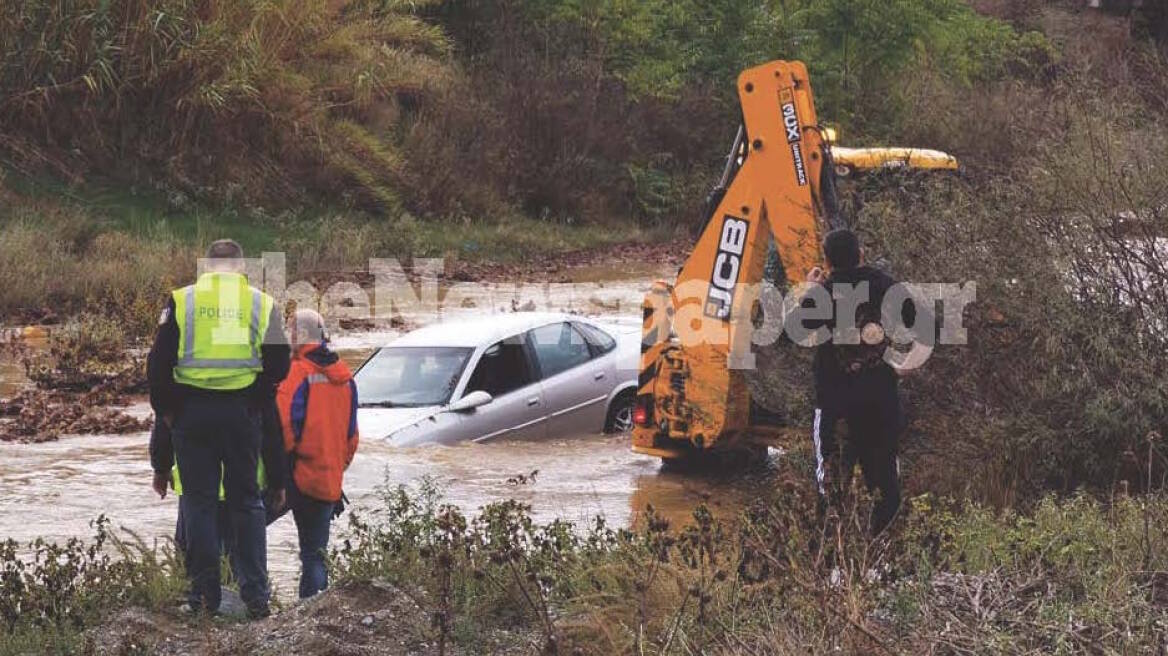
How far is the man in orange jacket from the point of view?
8.53m

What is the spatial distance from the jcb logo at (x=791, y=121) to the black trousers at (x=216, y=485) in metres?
5.09

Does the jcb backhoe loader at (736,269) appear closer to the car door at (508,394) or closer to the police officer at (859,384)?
the car door at (508,394)

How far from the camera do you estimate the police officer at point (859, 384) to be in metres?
Answer: 8.62

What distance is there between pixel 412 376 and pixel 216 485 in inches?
227

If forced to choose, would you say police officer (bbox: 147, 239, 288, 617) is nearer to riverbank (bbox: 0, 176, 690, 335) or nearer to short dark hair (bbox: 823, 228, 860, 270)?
short dark hair (bbox: 823, 228, 860, 270)

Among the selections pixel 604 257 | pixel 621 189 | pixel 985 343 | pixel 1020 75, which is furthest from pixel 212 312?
pixel 1020 75

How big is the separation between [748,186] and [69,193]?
17.3 m

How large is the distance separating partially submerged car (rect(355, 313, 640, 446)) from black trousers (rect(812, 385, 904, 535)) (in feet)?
16.3

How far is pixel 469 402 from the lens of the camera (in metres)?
13.3

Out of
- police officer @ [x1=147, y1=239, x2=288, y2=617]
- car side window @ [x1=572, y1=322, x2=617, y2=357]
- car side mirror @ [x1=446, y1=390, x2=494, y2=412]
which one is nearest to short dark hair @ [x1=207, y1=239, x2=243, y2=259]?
police officer @ [x1=147, y1=239, x2=288, y2=617]

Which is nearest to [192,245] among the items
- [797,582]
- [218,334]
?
[218,334]

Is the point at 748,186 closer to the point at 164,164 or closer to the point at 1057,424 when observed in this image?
the point at 1057,424

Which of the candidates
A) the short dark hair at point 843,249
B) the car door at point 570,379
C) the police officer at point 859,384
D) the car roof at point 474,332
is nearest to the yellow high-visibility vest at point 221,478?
the police officer at point 859,384

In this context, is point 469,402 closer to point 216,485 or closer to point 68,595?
point 216,485
